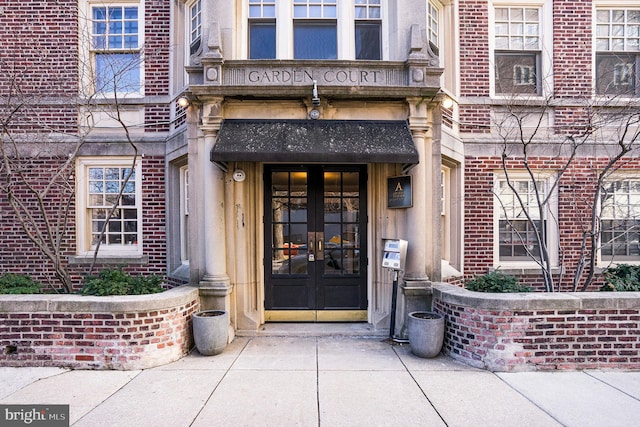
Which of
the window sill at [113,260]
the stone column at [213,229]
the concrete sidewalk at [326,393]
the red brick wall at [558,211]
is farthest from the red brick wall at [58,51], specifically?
→ the red brick wall at [558,211]

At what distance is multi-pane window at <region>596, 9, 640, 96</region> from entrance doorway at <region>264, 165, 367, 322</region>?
5.83 meters

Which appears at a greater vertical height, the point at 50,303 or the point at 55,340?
the point at 50,303

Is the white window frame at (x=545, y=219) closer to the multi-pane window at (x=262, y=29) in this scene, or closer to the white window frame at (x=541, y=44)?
the white window frame at (x=541, y=44)

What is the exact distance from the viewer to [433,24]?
23.1 ft

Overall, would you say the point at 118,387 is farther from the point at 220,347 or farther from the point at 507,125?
the point at 507,125

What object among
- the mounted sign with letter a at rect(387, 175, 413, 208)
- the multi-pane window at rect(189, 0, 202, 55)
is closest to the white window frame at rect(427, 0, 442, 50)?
the mounted sign with letter a at rect(387, 175, 413, 208)

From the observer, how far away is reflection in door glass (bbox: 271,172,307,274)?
21.5ft

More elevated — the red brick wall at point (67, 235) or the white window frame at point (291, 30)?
the white window frame at point (291, 30)

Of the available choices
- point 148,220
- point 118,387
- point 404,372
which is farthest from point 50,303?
point 404,372

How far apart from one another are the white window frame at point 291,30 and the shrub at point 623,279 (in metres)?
5.29

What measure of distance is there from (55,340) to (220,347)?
2161mm

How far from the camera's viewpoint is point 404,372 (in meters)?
4.70

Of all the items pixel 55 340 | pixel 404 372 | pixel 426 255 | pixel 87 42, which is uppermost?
pixel 87 42

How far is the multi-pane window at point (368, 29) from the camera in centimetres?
636
